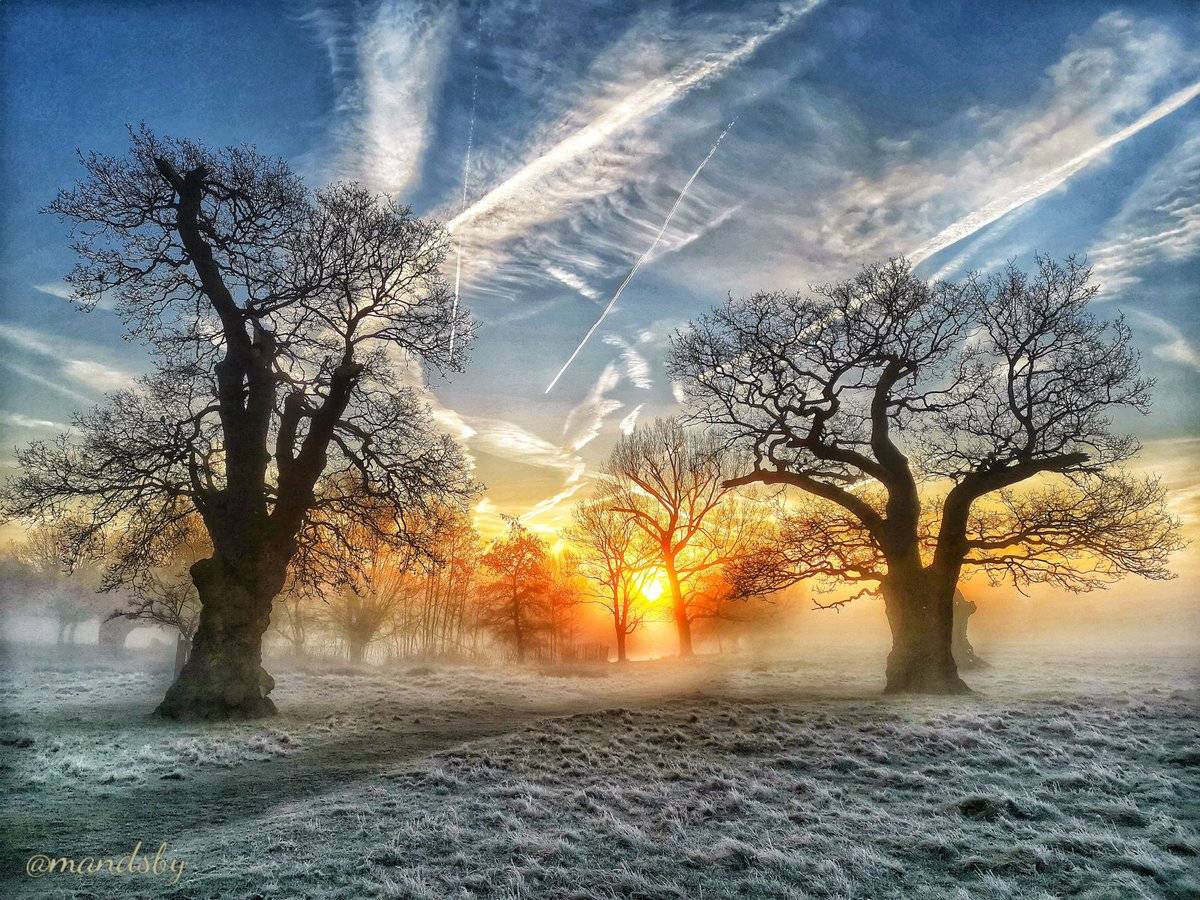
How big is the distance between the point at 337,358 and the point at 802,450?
46.9 feet

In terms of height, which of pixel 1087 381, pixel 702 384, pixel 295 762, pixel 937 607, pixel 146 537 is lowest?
pixel 295 762

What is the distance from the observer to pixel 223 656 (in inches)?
512

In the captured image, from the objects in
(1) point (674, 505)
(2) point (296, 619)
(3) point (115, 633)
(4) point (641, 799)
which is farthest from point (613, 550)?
(3) point (115, 633)

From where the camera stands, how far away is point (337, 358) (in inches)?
617

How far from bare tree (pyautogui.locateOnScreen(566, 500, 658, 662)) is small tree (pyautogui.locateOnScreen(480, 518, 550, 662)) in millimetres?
3331

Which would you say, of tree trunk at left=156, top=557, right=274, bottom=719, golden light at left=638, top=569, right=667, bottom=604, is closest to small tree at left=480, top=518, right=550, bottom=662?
golden light at left=638, top=569, right=667, bottom=604

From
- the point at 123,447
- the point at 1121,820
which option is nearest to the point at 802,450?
the point at 1121,820

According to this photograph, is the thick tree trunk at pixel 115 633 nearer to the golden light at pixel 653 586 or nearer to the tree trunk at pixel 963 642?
the golden light at pixel 653 586

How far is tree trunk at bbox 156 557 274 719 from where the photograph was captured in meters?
12.5

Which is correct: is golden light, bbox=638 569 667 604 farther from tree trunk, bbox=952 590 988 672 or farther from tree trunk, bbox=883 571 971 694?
tree trunk, bbox=883 571 971 694

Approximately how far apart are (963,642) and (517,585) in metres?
26.7

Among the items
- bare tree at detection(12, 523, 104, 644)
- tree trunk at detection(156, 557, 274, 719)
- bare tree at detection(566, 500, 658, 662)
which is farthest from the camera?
bare tree at detection(12, 523, 104, 644)

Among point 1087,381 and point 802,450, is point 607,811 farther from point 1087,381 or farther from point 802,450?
point 1087,381

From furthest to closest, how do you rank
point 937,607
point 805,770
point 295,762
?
point 937,607, point 295,762, point 805,770
